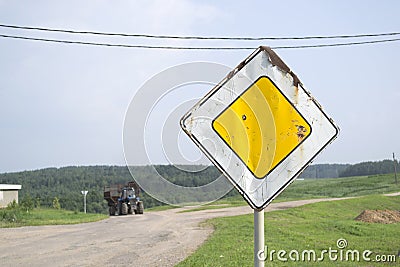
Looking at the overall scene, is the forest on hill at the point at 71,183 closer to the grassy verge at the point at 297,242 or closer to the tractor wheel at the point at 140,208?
the tractor wheel at the point at 140,208

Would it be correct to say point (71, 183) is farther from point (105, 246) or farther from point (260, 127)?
point (260, 127)

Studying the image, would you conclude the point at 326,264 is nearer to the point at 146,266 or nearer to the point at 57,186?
the point at 146,266

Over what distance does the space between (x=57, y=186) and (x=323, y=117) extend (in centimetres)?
7352

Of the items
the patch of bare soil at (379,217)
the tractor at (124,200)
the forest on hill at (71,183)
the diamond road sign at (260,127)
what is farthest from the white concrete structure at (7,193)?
the diamond road sign at (260,127)

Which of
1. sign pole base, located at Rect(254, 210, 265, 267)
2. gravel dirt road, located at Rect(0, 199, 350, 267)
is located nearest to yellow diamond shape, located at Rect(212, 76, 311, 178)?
sign pole base, located at Rect(254, 210, 265, 267)

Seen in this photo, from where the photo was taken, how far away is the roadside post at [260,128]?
2.10 m

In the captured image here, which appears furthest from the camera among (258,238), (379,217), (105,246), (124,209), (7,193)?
(7,193)

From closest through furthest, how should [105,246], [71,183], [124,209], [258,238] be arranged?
[258,238]
[105,246]
[124,209]
[71,183]

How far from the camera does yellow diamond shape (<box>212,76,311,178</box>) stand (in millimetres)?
2098

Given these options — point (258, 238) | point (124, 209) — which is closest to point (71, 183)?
point (124, 209)

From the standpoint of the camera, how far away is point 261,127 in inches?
82.8

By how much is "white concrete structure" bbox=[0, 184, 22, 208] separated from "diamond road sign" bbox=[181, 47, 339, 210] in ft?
155

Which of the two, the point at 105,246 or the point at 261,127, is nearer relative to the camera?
the point at 261,127

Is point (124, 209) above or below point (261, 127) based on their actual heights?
below
